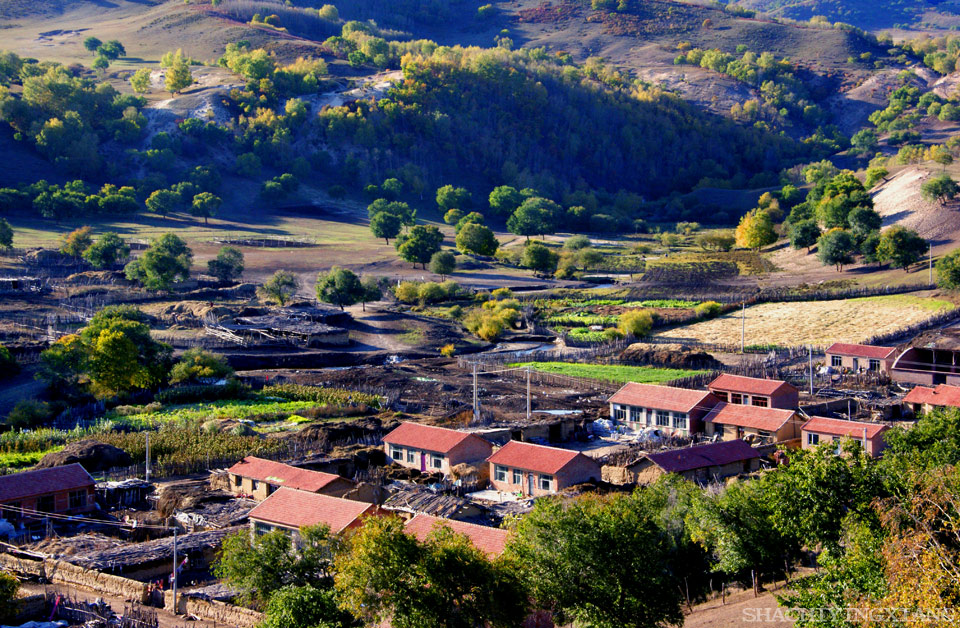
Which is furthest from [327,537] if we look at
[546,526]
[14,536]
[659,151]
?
[659,151]

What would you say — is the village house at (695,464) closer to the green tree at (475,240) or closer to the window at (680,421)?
the window at (680,421)

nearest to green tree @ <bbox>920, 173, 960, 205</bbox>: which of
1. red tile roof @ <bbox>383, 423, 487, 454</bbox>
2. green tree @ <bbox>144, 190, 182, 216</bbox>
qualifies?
red tile roof @ <bbox>383, 423, 487, 454</bbox>

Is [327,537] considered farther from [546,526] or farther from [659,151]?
[659,151]

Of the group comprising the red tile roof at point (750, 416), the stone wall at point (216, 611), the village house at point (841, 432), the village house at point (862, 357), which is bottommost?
the village house at point (862, 357)

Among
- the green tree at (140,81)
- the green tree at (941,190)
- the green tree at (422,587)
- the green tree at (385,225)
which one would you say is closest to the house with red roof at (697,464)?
the green tree at (422,587)

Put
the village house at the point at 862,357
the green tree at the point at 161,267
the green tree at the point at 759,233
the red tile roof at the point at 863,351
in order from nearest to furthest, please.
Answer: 1. the village house at the point at 862,357
2. the red tile roof at the point at 863,351
3. the green tree at the point at 161,267
4. the green tree at the point at 759,233

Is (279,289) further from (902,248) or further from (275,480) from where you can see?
(902,248)

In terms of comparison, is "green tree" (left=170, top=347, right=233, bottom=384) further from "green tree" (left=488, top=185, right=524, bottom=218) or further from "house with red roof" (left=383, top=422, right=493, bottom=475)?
"green tree" (left=488, top=185, right=524, bottom=218)
